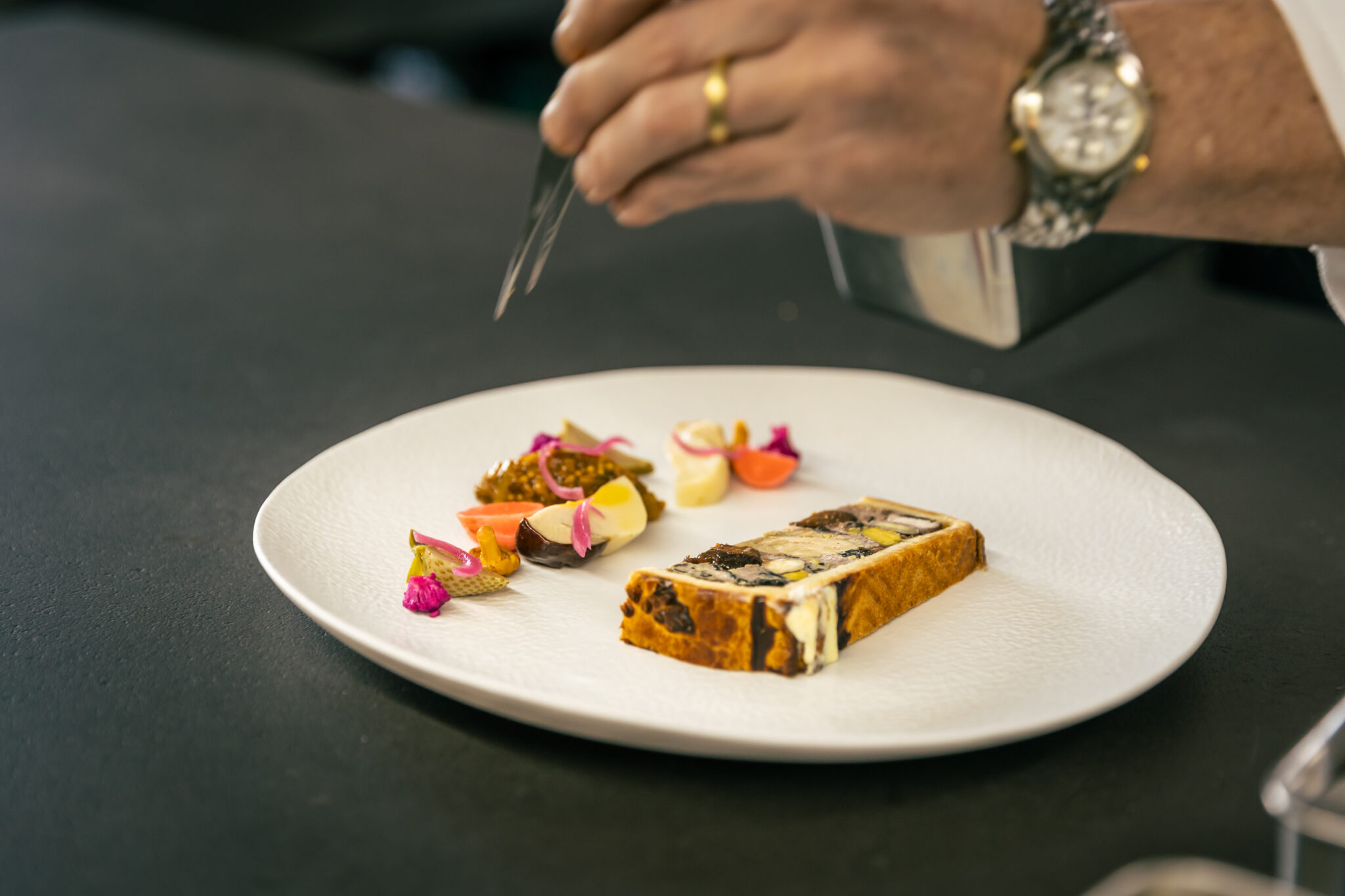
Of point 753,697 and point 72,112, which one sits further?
point 72,112

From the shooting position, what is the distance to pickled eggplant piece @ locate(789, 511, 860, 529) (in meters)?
1.15

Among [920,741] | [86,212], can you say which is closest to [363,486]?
[920,741]

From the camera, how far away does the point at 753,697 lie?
87 cm

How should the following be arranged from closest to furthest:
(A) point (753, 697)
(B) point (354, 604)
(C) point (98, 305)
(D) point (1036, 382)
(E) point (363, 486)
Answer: (A) point (753, 697) < (B) point (354, 604) < (E) point (363, 486) < (D) point (1036, 382) < (C) point (98, 305)

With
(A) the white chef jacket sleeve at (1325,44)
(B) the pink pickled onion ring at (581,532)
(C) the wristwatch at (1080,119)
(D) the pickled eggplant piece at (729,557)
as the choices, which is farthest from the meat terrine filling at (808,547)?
(A) the white chef jacket sleeve at (1325,44)

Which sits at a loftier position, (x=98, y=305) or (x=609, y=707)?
(x=609, y=707)

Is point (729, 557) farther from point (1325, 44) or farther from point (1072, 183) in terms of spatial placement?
point (1325, 44)

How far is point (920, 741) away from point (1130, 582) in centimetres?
39

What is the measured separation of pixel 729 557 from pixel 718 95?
0.41 meters

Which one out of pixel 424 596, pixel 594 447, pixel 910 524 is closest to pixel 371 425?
pixel 594 447

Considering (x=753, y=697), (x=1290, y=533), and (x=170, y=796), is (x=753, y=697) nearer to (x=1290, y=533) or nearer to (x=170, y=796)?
(x=170, y=796)

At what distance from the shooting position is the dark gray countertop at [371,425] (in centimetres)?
74

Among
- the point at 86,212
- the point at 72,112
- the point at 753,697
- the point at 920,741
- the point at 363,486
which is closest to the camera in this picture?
the point at 920,741

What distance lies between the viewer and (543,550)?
108 centimetres
